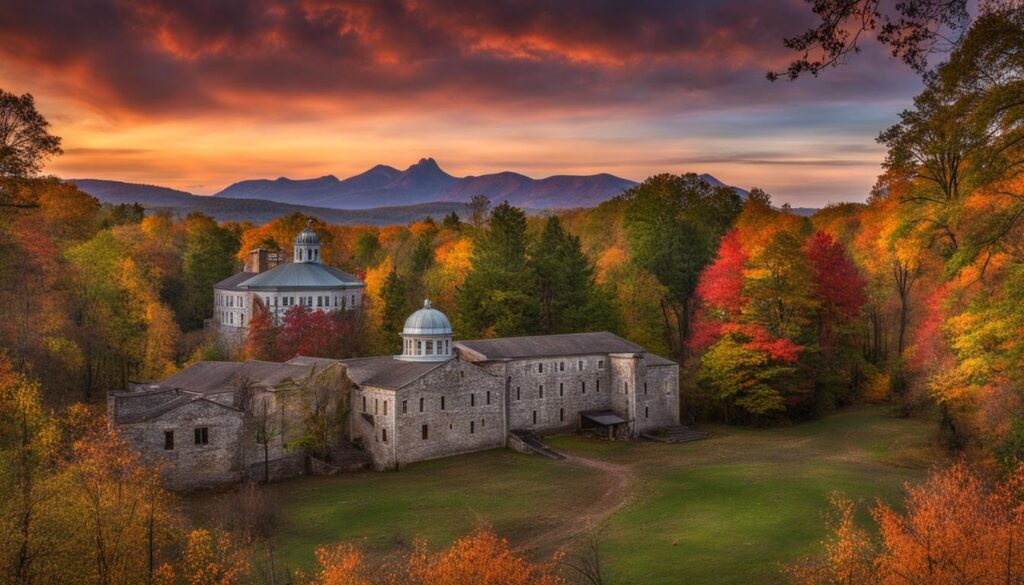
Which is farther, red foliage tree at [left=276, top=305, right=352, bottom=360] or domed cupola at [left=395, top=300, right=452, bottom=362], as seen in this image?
red foliage tree at [left=276, top=305, right=352, bottom=360]

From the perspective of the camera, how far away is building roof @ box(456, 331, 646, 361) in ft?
185

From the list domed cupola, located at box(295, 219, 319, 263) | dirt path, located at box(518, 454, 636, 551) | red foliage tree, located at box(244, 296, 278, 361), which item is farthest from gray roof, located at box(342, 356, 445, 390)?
domed cupola, located at box(295, 219, 319, 263)

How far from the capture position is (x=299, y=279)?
79000 mm

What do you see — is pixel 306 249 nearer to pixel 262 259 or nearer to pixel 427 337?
pixel 262 259

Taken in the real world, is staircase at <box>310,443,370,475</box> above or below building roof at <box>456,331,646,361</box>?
below

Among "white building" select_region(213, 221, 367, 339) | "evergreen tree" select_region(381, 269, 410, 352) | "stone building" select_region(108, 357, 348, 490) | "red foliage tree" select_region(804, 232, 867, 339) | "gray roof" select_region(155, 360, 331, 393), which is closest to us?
"stone building" select_region(108, 357, 348, 490)

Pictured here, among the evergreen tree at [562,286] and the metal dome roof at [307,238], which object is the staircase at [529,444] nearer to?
the evergreen tree at [562,286]

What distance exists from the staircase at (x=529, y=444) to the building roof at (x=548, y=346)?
190 inches

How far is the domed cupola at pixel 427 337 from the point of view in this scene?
55281 mm

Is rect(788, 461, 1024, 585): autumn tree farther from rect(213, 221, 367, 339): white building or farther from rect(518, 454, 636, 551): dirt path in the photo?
rect(213, 221, 367, 339): white building

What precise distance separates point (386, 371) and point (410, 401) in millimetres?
4052

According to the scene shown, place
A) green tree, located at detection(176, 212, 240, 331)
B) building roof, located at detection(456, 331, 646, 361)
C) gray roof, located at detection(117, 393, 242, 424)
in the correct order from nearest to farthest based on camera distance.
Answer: gray roof, located at detection(117, 393, 242, 424), building roof, located at detection(456, 331, 646, 361), green tree, located at detection(176, 212, 240, 331)

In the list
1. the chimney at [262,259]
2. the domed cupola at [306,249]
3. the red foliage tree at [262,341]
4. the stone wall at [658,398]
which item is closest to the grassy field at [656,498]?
→ the stone wall at [658,398]

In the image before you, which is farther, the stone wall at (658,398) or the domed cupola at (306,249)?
the domed cupola at (306,249)
